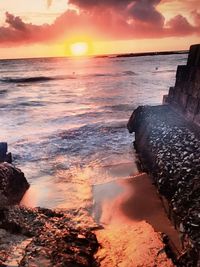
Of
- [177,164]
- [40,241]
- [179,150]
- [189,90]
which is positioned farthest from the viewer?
[189,90]

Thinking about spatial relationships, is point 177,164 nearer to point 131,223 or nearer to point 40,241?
point 131,223

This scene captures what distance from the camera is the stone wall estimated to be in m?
7.83

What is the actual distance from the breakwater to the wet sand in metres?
0.31

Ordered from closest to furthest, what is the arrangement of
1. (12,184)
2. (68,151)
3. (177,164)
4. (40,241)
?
(40,241)
(177,164)
(12,184)
(68,151)

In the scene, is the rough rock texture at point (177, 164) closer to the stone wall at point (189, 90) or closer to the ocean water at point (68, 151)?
the stone wall at point (189, 90)

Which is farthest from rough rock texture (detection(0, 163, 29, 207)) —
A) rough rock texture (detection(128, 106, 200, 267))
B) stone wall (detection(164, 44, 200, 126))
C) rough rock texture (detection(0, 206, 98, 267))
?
stone wall (detection(164, 44, 200, 126))

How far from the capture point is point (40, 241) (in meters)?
4.55

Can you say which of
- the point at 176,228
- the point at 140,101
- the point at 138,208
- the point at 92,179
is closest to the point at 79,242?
the point at 176,228

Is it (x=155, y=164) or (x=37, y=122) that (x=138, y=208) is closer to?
(x=155, y=164)

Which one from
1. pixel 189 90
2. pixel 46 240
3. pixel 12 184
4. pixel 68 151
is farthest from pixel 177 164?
pixel 68 151

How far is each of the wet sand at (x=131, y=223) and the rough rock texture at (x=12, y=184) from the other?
1.73 m

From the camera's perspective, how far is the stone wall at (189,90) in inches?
308

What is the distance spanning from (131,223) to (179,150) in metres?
1.73

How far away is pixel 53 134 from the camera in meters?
13.7
